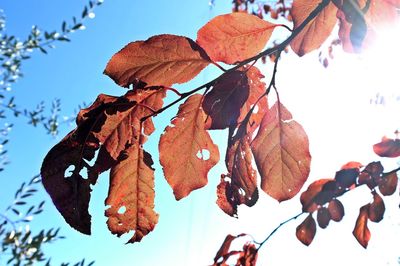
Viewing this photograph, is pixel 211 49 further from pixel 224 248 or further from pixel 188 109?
pixel 224 248

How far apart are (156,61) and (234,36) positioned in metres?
0.11

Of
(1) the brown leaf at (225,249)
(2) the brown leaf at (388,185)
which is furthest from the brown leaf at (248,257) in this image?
(2) the brown leaf at (388,185)

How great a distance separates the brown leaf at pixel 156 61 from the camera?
1.79ft

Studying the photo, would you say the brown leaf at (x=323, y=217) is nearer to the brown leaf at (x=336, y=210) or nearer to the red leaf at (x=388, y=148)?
the brown leaf at (x=336, y=210)

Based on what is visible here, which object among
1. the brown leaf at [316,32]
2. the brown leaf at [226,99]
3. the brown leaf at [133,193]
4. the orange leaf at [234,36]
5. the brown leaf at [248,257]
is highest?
the brown leaf at [316,32]

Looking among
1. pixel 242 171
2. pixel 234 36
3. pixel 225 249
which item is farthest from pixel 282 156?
pixel 225 249

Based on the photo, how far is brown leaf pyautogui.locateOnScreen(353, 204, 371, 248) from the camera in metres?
1.32

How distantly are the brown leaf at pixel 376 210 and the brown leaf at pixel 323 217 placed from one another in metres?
0.14

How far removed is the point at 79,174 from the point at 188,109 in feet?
0.55

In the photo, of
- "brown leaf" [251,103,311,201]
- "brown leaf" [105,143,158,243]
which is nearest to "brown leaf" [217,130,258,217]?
"brown leaf" [251,103,311,201]

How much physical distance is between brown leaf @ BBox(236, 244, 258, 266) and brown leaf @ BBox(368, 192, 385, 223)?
39 centimetres

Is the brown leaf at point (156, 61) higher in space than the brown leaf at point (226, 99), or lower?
higher

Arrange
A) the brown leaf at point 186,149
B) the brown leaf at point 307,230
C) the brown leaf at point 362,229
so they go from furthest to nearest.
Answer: the brown leaf at point 307,230, the brown leaf at point 362,229, the brown leaf at point 186,149

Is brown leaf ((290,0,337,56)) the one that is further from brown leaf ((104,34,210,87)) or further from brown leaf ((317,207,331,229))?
brown leaf ((317,207,331,229))
